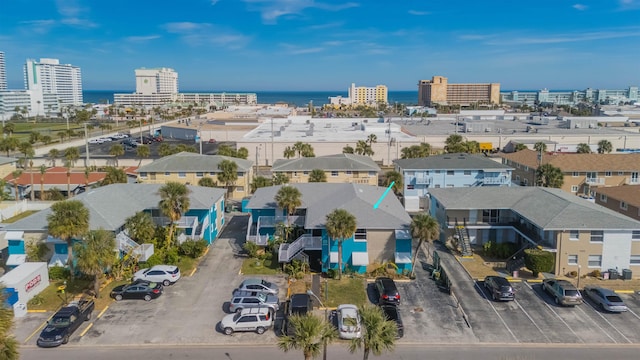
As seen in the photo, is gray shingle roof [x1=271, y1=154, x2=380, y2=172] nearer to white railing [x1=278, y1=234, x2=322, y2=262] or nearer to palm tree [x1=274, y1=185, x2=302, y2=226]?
palm tree [x1=274, y1=185, x2=302, y2=226]

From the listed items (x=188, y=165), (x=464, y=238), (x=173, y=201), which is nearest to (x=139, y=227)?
(x=173, y=201)

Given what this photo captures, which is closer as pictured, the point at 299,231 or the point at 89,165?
the point at 299,231

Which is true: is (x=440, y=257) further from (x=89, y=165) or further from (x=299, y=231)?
(x=89, y=165)

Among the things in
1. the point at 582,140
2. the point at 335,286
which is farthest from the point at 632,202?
the point at 582,140

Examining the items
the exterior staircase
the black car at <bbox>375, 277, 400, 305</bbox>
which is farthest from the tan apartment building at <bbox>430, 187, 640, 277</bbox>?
the black car at <bbox>375, 277, 400, 305</bbox>

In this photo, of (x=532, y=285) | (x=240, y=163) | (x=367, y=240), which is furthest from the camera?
(x=240, y=163)

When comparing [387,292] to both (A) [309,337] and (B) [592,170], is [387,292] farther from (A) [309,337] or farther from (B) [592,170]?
(B) [592,170]

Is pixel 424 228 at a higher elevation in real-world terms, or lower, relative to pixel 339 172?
lower
